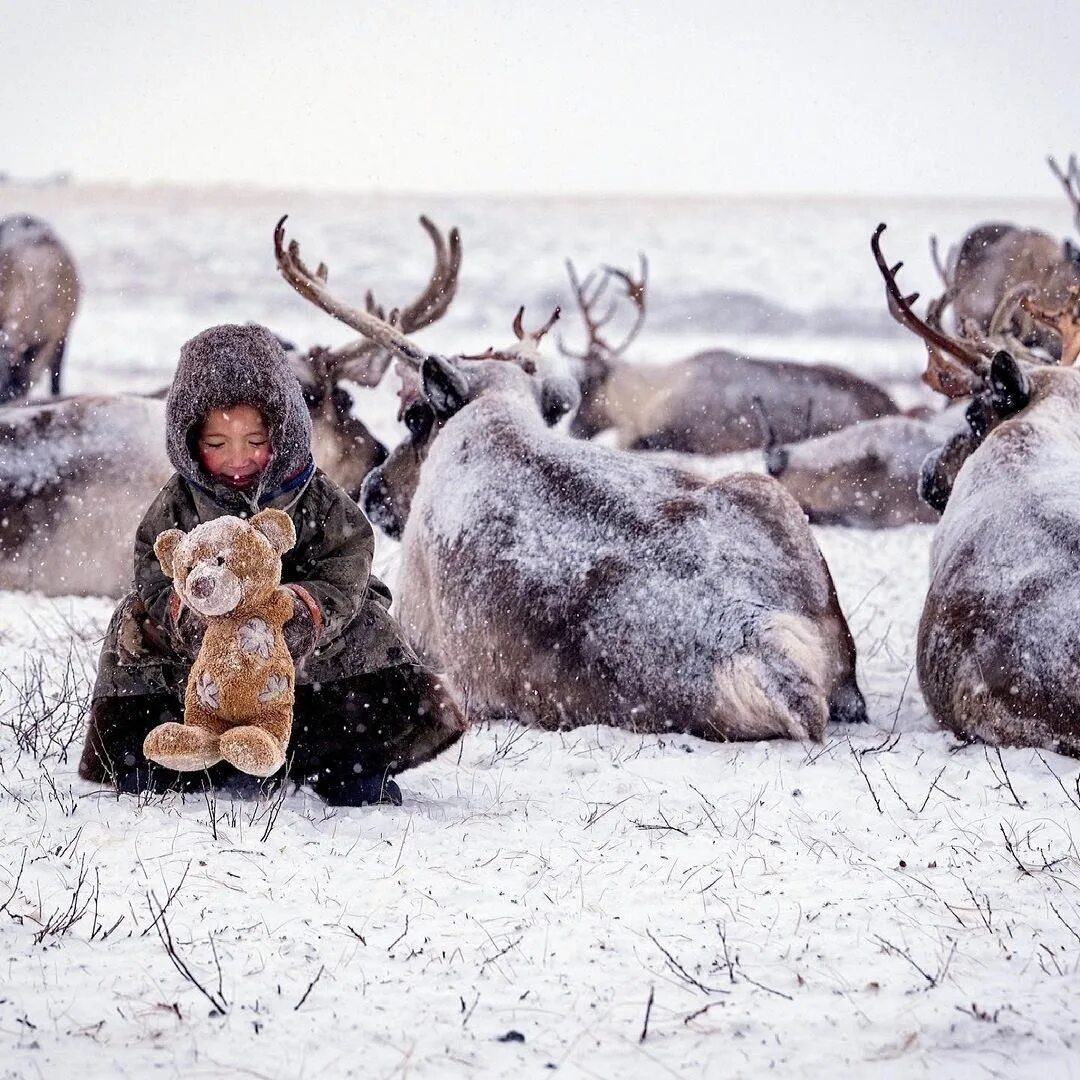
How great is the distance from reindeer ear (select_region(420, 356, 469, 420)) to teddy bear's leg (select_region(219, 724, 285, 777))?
2.20m

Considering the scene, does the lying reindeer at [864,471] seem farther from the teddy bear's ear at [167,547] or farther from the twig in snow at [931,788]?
the teddy bear's ear at [167,547]

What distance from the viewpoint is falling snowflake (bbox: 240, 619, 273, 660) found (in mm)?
2895

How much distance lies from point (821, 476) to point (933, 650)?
167 inches

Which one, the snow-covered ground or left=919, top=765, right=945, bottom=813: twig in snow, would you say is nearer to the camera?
the snow-covered ground

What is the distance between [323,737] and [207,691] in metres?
0.39

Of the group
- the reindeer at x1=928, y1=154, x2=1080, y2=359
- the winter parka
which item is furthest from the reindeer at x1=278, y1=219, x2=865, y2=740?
the reindeer at x1=928, y1=154, x2=1080, y2=359

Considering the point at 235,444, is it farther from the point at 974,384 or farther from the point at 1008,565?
the point at 974,384

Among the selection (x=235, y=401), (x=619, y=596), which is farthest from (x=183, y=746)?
(x=619, y=596)

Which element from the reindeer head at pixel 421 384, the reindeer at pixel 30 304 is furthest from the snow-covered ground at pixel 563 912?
the reindeer at pixel 30 304

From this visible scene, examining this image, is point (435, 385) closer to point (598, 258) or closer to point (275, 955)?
point (275, 955)

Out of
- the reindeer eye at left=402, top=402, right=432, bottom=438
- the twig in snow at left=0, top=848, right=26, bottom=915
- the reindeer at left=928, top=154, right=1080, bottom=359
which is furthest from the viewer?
the reindeer at left=928, top=154, right=1080, bottom=359

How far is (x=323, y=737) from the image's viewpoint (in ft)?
10.6

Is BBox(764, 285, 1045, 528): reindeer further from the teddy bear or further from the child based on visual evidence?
the teddy bear

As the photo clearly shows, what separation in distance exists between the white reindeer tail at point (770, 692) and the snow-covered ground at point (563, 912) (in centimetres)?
6
